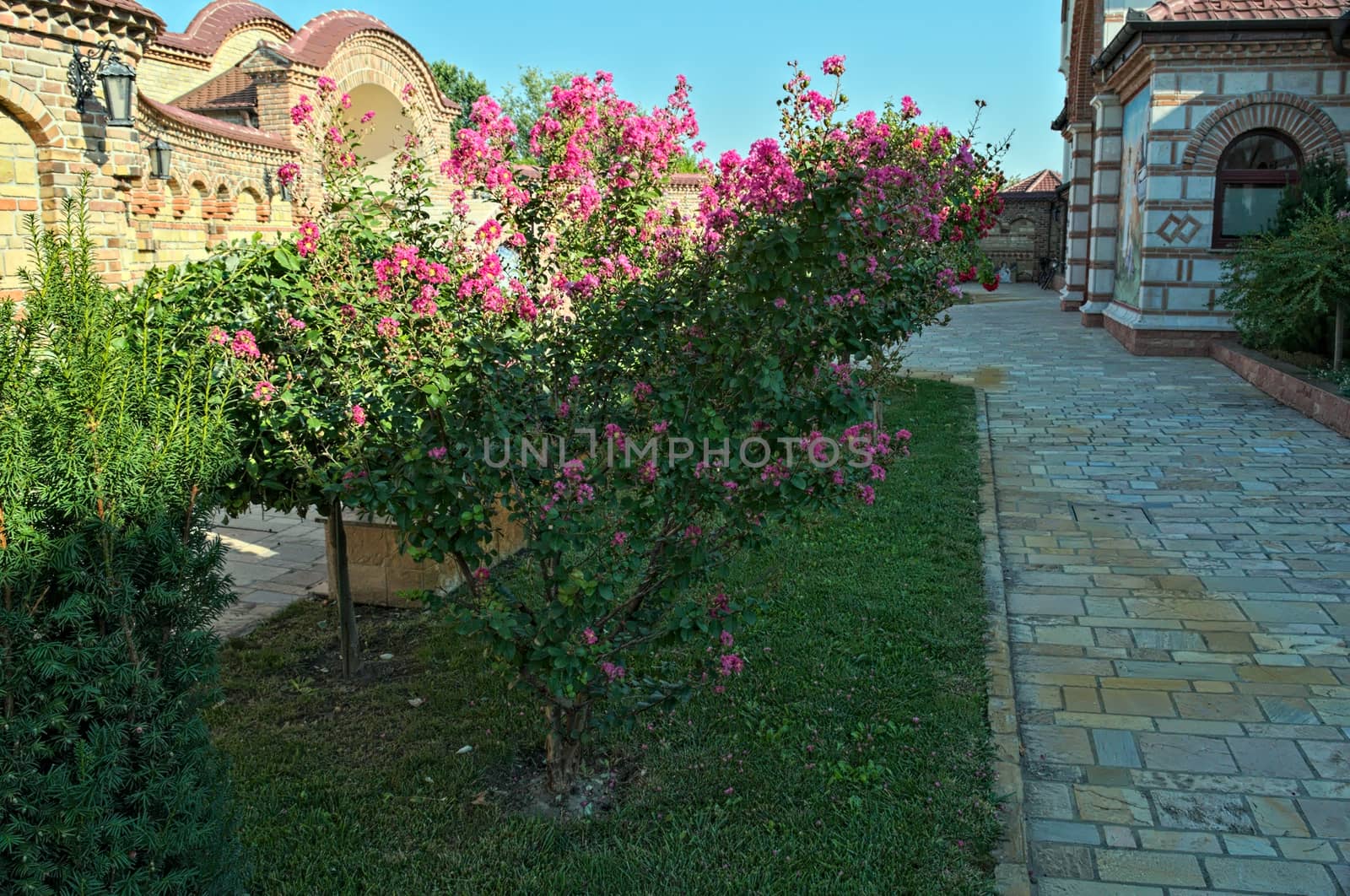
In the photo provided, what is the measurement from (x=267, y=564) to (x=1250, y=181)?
15625 mm

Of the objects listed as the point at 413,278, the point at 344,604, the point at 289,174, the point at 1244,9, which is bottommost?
the point at 344,604

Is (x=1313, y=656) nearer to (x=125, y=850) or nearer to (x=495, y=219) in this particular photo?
(x=495, y=219)

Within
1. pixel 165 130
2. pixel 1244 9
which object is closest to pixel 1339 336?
pixel 1244 9

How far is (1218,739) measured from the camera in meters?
4.77

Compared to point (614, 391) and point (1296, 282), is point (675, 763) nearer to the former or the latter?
point (614, 391)

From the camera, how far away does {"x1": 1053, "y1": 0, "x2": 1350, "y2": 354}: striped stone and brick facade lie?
15789 millimetres

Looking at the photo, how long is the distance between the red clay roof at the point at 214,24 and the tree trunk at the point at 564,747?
26385 millimetres

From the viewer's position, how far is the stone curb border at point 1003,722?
3.78 meters

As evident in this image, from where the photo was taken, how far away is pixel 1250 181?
16547mm

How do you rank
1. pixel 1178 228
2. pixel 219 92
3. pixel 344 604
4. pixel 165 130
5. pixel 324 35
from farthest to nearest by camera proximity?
pixel 219 92, pixel 324 35, pixel 165 130, pixel 1178 228, pixel 344 604

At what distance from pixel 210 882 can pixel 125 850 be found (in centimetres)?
36

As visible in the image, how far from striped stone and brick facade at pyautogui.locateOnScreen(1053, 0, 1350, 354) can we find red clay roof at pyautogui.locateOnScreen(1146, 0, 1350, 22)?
0.02 m

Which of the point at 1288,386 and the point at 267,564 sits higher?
the point at 1288,386

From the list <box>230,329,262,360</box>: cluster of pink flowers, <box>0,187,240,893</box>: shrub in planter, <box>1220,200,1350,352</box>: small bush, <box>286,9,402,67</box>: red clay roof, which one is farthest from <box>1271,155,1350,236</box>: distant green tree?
<box>286,9,402,67</box>: red clay roof
